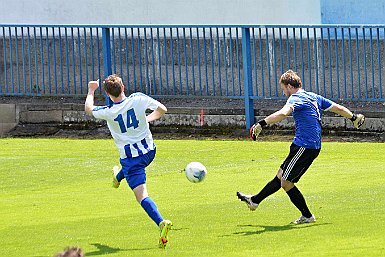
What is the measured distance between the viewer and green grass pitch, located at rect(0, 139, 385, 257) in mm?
11406

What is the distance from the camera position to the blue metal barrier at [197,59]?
20516 millimetres

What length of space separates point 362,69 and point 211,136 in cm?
285

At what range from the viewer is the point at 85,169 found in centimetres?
1783

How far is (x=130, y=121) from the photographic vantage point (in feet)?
39.0

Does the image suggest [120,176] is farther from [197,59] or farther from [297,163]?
[197,59]

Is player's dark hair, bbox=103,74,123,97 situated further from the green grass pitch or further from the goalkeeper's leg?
the goalkeeper's leg

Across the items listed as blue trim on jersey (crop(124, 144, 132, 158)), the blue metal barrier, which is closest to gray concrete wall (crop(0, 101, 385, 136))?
the blue metal barrier

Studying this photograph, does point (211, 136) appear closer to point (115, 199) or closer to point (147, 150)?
point (115, 199)

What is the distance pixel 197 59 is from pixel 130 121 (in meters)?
10.1

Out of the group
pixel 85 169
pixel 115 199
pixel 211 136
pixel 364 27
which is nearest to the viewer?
pixel 115 199

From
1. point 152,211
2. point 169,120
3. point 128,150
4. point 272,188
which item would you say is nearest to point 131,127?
point 128,150

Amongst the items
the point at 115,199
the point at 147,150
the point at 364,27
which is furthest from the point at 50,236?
the point at 364,27

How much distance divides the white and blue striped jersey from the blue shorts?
1.6 inches

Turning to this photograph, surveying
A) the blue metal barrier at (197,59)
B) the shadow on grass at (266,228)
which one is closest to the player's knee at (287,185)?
the shadow on grass at (266,228)
